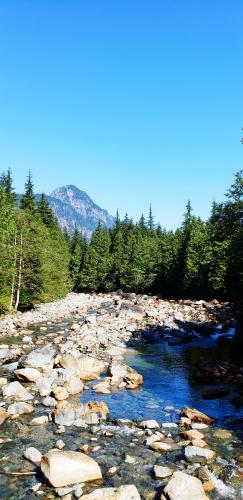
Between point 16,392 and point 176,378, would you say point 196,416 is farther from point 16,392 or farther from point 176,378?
point 16,392

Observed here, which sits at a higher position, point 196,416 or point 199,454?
point 196,416

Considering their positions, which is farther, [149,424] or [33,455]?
[149,424]

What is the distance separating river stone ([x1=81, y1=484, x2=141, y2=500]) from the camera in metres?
8.99

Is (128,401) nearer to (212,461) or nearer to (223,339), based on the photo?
(212,461)

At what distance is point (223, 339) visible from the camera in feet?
99.1

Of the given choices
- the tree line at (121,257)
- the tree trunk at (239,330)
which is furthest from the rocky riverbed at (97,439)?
the tree line at (121,257)

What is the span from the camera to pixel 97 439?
12430 millimetres

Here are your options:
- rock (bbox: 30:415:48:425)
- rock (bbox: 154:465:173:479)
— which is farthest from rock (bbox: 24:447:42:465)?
rock (bbox: 154:465:173:479)

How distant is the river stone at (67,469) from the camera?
9742 mm

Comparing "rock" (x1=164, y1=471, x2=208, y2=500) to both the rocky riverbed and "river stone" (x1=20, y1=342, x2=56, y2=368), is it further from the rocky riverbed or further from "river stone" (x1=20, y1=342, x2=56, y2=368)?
"river stone" (x1=20, y1=342, x2=56, y2=368)

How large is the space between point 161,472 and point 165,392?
24.6 ft

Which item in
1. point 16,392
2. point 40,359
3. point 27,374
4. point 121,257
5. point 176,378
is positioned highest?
point 121,257

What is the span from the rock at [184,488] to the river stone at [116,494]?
0.74 meters

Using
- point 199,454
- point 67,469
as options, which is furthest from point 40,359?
point 199,454
